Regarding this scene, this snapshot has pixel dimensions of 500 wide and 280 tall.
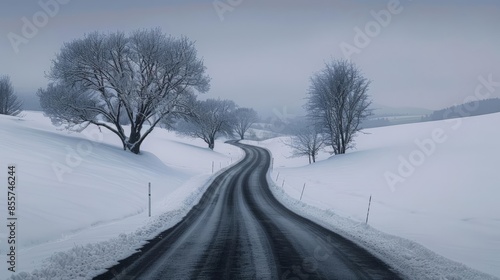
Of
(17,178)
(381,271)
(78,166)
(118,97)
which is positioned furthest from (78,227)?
(118,97)

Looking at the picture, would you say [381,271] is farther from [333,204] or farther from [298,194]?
[298,194]

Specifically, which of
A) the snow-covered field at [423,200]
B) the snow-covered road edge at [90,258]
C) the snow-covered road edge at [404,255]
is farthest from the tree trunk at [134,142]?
the snow-covered road edge at [404,255]

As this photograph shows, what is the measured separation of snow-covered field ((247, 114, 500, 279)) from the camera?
8508mm

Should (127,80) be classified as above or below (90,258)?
above

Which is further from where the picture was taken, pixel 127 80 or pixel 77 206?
pixel 127 80

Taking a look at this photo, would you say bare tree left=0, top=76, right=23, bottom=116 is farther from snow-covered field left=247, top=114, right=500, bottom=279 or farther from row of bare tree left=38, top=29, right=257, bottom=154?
snow-covered field left=247, top=114, right=500, bottom=279

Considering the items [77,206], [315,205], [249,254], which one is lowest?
[315,205]

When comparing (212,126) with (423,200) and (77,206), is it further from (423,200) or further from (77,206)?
(77,206)

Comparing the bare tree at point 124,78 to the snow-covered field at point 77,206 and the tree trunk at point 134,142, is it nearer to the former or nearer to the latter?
the tree trunk at point 134,142

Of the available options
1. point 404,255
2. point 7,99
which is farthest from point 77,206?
point 7,99

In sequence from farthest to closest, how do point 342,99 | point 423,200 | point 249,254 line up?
point 342,99, point 423,200, point 249,254

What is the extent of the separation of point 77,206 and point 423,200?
16.8m

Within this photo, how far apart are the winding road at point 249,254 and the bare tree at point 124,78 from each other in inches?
700

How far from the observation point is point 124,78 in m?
27.3
